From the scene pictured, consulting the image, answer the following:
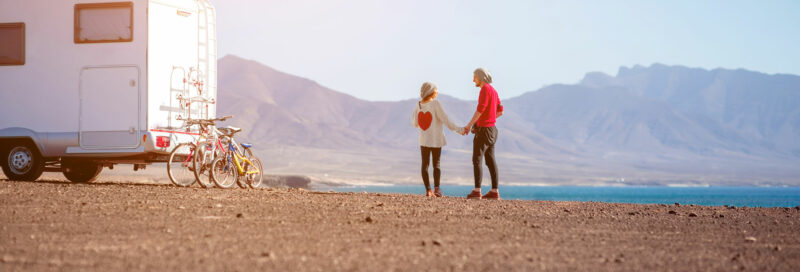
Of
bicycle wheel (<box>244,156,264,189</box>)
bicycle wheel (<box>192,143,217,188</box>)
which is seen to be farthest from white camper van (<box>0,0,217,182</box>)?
bicycle wheel (<box>244,156,264,189</box>)

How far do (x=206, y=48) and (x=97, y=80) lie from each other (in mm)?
1805

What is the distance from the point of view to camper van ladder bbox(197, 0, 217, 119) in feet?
46.1

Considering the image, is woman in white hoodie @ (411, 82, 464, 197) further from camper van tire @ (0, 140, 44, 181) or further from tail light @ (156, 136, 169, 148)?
camper van tire @ (0, 140, 44, 181)

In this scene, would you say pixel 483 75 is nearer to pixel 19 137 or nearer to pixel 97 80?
pixel 97 80

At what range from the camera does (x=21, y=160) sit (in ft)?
45.7

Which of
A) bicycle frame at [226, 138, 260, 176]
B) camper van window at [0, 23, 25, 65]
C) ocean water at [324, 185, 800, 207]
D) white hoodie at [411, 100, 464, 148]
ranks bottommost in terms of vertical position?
ocean water at [324, 185, 800, 207]

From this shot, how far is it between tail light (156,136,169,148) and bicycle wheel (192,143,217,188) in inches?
18.5

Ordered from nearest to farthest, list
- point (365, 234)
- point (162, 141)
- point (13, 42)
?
point (365, 234), point (162, 141), point (13, 42)

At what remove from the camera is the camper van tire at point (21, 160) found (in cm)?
1380

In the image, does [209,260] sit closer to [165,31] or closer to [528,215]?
[528,215]

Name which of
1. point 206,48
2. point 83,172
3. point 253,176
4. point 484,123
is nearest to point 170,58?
point 206,48

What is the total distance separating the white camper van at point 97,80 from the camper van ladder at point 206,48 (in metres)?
0.02

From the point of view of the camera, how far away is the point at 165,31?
1321 cm

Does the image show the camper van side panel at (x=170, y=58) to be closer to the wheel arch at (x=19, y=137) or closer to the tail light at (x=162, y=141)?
the tail light at (x=162, y=141)
